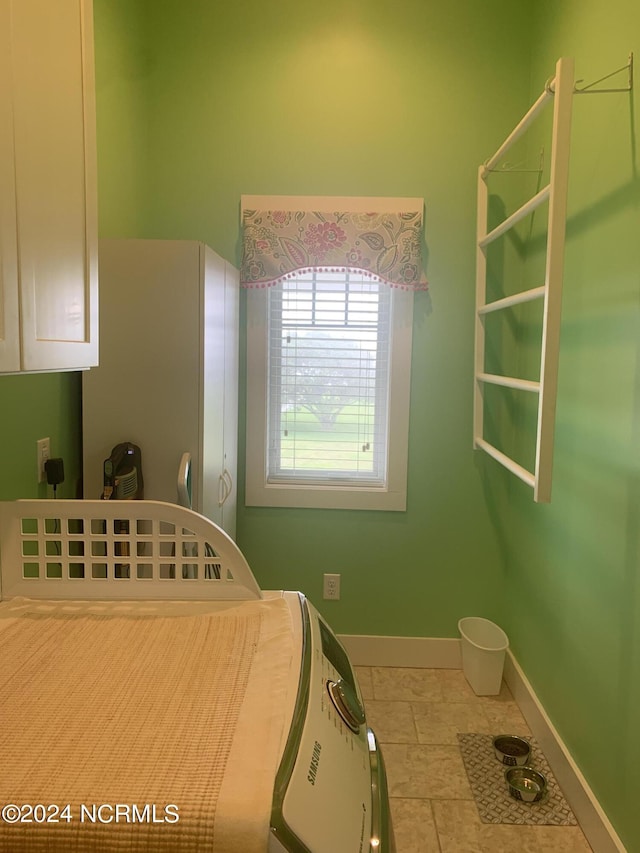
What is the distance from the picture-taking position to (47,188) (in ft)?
3.62

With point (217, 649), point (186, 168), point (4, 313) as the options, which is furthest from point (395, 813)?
point (186, 168)

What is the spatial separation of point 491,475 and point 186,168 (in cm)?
194

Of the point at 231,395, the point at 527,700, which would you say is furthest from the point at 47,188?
the point at 527,700

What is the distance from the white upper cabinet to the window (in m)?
1.36

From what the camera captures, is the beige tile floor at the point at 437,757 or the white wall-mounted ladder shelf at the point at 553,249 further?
the beige tile floor at the point at 437,757

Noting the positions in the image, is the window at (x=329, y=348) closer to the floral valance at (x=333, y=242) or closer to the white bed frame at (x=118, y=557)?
the floral valance at (x=333, y=242)

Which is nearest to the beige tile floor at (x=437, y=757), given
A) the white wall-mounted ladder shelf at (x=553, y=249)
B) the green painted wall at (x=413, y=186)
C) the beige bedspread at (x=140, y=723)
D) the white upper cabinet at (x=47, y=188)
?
the green painted wall at (x=413, y=186)

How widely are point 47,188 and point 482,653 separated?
234cm

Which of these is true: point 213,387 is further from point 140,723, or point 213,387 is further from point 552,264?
point 140,723

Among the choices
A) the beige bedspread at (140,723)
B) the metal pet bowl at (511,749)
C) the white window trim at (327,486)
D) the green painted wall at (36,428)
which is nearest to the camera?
the beige bedspread at (140,723)

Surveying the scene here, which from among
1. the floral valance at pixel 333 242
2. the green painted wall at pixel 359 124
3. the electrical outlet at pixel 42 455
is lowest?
the electrical outlet at pixel 42 455

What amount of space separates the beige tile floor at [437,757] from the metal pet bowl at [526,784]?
10 cm

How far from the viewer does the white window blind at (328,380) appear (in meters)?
2.73

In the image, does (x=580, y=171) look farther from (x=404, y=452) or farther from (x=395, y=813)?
(x=395, y=813)
